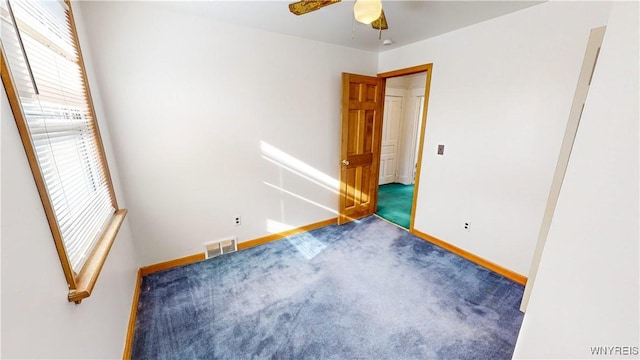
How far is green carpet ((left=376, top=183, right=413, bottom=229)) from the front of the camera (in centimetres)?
362

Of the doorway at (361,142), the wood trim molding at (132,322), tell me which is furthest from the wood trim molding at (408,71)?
the wood trim molding at (132,322)

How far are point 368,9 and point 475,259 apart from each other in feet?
8.28

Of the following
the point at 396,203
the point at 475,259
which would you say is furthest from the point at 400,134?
the point at 475,259

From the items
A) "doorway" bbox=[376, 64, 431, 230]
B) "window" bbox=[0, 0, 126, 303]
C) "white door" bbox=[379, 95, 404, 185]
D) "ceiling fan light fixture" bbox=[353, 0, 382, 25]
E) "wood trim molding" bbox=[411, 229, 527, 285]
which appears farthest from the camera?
"white door" bbox=[379, 95, 404, 185]

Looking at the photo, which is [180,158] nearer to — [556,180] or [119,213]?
[119,213]

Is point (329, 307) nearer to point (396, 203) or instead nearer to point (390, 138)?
point (396, 203)

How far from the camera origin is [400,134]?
532cm

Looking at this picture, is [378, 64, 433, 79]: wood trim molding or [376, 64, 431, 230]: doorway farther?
[376, 64, 431, 230]: doorway

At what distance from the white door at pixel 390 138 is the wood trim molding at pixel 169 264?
375 centimetres

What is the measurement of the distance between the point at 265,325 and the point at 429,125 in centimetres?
257

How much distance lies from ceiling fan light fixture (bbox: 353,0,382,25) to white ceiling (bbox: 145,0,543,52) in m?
0.72

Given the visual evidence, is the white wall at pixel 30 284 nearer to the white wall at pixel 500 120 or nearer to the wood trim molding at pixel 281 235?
the wood trim molding at pixel 281 235

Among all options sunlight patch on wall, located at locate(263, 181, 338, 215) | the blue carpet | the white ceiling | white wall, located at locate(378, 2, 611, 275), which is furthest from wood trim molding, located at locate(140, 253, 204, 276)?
white wall, located at locate(378, 2, 611, 275)

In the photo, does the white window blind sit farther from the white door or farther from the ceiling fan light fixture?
the white door
